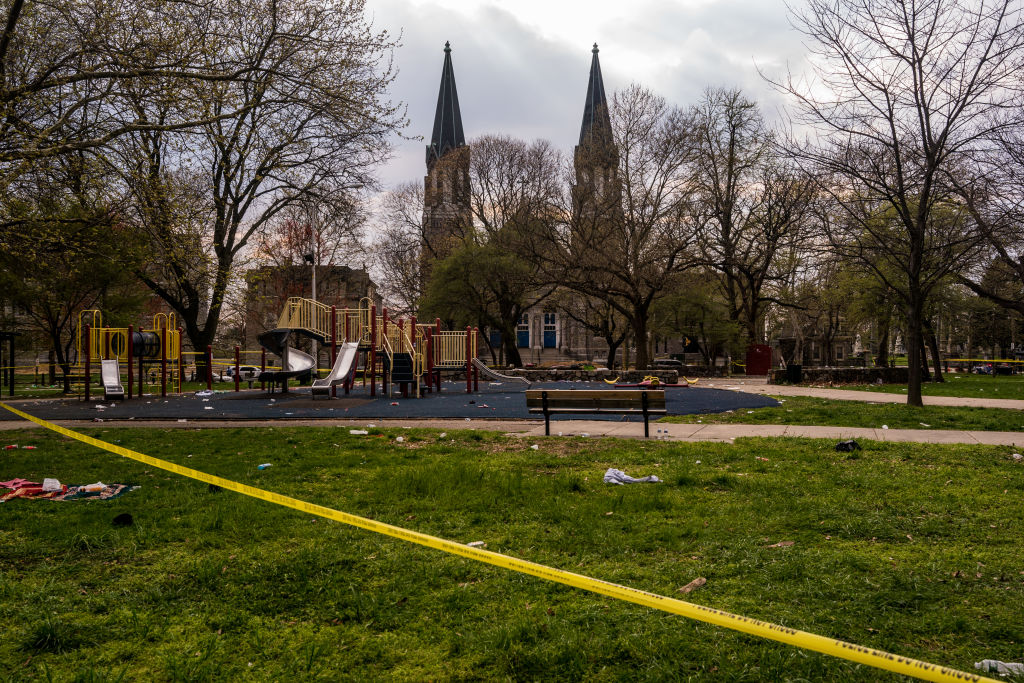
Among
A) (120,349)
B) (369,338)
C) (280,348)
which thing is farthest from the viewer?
(120,349)

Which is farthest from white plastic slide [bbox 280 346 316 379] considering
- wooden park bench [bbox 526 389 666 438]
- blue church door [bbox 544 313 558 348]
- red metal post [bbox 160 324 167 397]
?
blue church door [bbox 544 313 558 348]

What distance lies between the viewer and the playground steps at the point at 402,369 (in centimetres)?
2164

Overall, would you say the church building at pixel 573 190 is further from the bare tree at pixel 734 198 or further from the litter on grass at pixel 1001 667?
the litter on grass at pixel 1001 667

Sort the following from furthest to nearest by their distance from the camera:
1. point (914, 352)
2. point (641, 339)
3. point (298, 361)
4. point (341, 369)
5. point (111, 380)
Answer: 1. point (641, 339)
2. point (298, 361)
3. point (341, 369)
4. point (111, 380)
5. point (914, 352)

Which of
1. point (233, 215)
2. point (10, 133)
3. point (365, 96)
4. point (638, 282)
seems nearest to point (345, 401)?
point (365, 96)

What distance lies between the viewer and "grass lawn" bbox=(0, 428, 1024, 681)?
3340 millimetres

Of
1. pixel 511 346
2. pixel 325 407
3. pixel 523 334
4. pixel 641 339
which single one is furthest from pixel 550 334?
pixel 325 407

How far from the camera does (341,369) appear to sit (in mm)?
21875

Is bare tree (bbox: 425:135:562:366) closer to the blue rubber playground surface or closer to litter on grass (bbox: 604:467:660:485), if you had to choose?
the blue rubber playground surface

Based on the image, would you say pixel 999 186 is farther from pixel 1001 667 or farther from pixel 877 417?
pixel 1001 667

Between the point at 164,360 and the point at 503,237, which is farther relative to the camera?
the point at 503,237

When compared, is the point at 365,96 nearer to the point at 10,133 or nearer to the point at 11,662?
the point at 10,133

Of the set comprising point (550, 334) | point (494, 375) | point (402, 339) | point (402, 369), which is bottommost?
point (494, 375)

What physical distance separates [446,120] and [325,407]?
6048 centimetres
